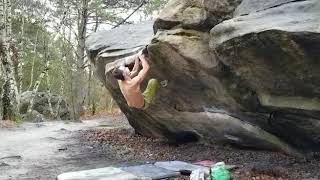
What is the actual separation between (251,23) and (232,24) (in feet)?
1.14

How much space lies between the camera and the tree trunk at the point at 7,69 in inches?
712

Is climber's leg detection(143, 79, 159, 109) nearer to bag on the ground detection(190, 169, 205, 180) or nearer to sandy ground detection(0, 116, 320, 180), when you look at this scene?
sandy ground detection(0, 116, 320, 180)

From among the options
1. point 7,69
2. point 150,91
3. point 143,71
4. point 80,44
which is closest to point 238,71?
point 143,71

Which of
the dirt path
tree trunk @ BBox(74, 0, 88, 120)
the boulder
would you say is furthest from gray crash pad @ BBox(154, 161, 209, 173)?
the boulder

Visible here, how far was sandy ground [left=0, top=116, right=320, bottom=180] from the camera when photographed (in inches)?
306

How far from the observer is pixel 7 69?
18375 millimetres

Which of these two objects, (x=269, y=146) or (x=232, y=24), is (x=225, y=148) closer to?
(x=269, y=146)

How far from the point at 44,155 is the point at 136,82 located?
322cm

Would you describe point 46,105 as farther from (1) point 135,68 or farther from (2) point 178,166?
(2) point 178,166

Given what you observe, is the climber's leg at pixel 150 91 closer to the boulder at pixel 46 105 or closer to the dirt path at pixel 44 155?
the dirt path at pixel 44 155

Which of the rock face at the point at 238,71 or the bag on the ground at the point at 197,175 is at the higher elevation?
the rock face at the point at 238,71

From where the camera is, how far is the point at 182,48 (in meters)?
8.66

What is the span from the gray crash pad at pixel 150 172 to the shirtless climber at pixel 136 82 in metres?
2.00

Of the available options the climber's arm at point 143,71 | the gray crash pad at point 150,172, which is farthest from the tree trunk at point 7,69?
the gray crash pad at point 150,172
